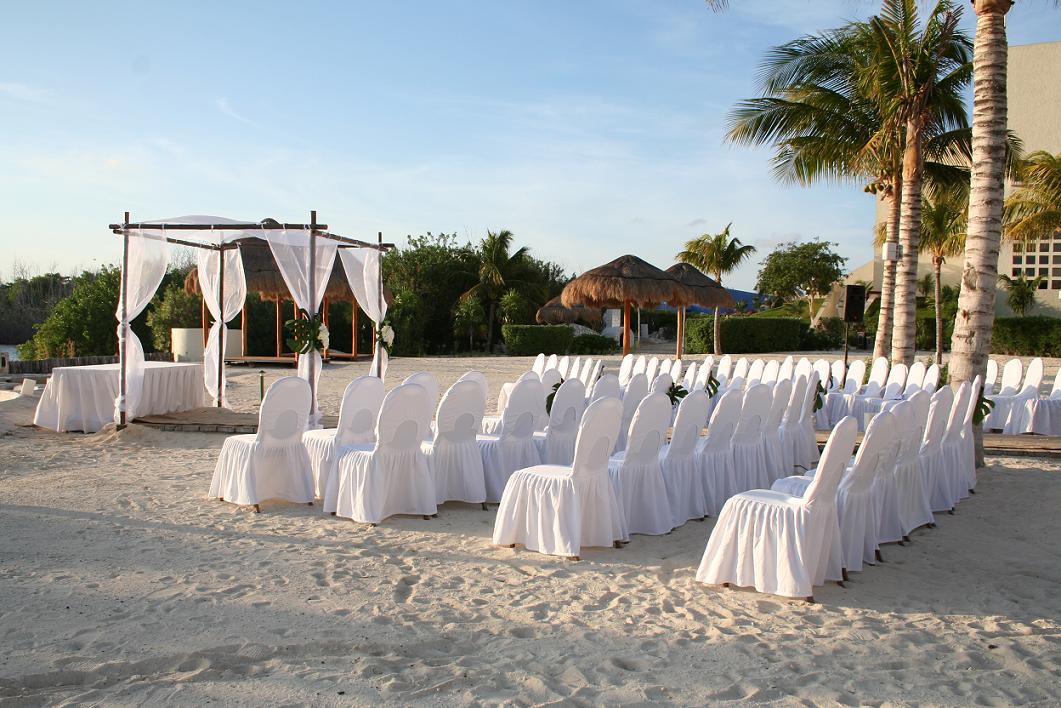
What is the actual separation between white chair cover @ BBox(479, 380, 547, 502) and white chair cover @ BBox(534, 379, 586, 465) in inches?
3.2

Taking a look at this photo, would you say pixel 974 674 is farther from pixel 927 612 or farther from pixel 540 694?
pixel 540 694

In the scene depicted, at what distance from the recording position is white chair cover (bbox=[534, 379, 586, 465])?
6773 millimetres

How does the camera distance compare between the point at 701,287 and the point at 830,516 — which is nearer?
the point at 830,516

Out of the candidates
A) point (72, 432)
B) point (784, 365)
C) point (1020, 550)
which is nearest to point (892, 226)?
point (784, 365)

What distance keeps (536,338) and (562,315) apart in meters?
3.09

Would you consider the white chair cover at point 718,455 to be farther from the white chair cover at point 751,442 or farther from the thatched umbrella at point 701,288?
the thatched umbrella at point 701,288

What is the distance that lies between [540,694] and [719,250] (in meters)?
25.4

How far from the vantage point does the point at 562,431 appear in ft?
22.5

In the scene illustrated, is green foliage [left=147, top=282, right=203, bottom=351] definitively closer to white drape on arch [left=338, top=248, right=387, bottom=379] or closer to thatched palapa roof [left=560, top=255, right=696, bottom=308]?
thatched palapa roof [left=560, top=255, right=696, bottom=308]


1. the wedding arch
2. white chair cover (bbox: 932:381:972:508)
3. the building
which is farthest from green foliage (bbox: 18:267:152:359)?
white chair cover (bbox: 932:381:972:508)

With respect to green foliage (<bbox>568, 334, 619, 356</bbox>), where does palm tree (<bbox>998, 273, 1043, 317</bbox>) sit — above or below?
above

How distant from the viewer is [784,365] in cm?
1074

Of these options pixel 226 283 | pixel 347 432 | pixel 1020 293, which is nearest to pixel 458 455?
pixel 347 432

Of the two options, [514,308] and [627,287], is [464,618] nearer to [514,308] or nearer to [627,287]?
[627,287]
